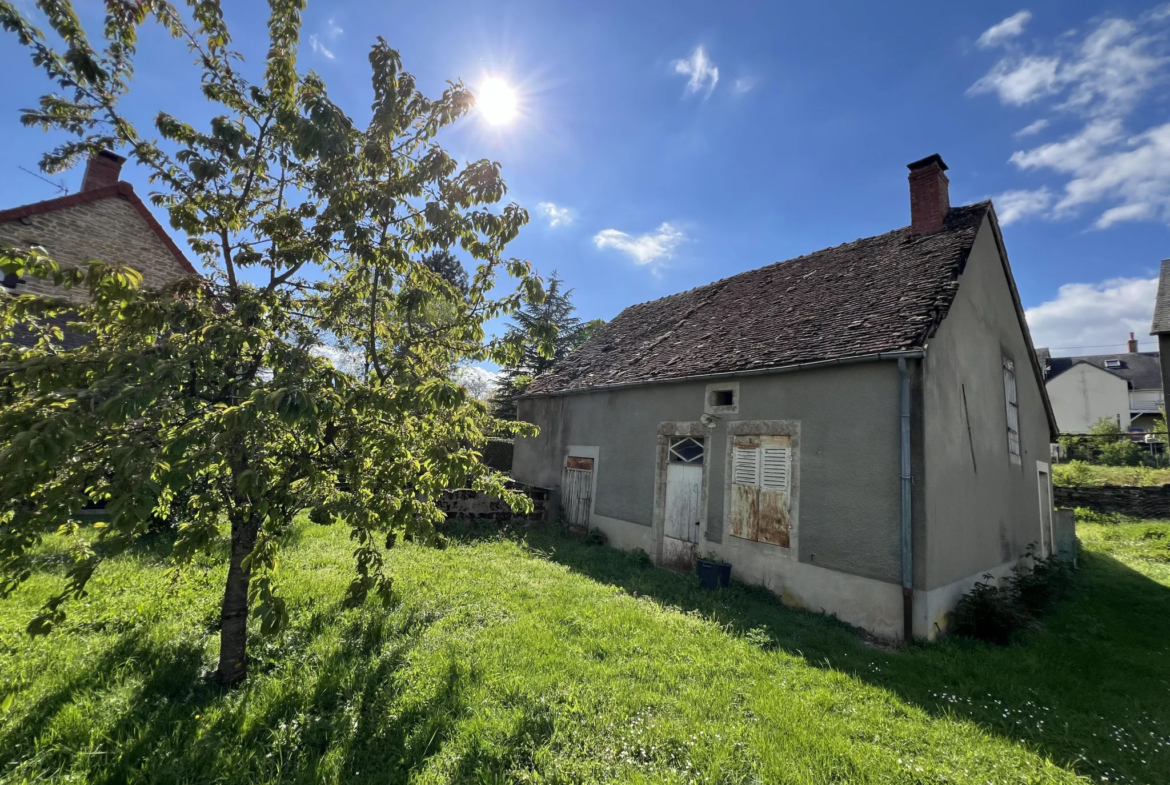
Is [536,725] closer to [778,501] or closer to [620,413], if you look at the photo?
[778,501]

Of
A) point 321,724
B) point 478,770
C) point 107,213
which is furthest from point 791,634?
point 107,213

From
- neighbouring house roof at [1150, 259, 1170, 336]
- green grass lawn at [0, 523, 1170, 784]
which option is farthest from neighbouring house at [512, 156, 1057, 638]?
neighbouring house roof at [1150, 259, 1170, 336]

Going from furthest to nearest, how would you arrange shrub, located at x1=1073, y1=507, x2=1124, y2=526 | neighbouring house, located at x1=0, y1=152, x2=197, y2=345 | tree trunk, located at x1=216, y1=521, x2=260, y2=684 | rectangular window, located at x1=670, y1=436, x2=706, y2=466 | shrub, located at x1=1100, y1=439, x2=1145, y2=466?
shrub, located at x1=1100, y1=439, x2=1145, y2=466, shrub, located at x1=1073, y1=507, x2=1124, y2=526, neighbouring house, located at x1=0, y1=152, x2=197, y2=345, rectangular window, located at x1=670, y1=436, x2=706, y2=466, tree trunk, located at x1=216, y1=521, x2=260, y2=684

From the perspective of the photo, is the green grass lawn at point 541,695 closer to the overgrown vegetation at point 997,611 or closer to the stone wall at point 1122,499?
the overgrown vegetation at point 997,611

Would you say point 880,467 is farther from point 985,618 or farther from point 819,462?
point 985,618

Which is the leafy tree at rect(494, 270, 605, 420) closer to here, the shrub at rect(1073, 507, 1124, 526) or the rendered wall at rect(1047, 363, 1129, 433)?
the shrub at rect(1073, 507, 1124, 526)

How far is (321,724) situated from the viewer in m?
3.79

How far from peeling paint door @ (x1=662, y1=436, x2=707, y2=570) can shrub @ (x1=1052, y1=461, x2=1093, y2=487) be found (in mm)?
16795

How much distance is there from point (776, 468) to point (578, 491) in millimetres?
5405

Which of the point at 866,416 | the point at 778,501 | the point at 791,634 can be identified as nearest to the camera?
the point at 791,634

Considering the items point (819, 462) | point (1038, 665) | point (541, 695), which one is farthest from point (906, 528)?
point (541, 695)

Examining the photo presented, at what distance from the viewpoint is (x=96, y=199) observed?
1216 cm

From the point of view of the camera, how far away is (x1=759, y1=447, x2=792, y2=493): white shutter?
7.98m

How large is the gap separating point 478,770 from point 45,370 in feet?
11.6
